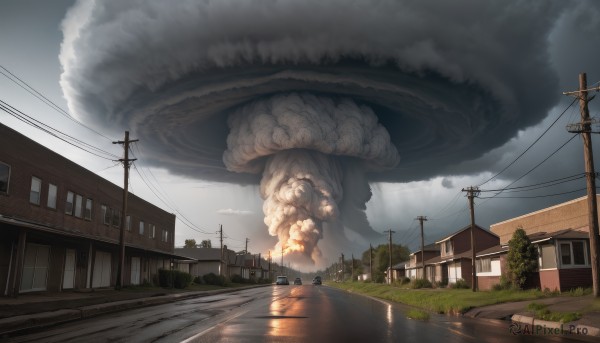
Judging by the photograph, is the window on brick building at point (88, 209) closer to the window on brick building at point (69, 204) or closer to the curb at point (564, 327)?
the window on brick building at point (69, 204)

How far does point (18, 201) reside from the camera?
26906 millimetres

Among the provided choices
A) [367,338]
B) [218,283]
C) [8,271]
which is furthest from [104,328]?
[218,283]

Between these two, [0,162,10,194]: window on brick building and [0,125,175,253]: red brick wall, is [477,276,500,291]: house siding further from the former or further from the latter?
[0,162,10,194]: window on brick building

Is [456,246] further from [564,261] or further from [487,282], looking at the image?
[564,261]

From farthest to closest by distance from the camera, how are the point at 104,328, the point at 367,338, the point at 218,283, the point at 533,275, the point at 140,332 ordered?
the point at 218,283 → the point at 533,275 → the point at 104,328 → the point at 140,332 → the point at 367,338

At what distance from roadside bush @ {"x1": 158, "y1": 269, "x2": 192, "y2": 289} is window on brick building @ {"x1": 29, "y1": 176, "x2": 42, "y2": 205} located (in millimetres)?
17944

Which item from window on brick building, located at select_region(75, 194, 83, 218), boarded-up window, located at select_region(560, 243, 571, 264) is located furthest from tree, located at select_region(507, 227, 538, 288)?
window on brick building, located at select_region(75, 194, 83, 218)

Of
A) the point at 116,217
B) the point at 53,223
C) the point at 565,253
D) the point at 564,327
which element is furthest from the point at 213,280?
the point at 564,327

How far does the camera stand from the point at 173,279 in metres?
46.9

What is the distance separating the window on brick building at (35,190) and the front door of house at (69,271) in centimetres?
423

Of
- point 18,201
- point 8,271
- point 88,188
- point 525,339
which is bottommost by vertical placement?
point 525,339

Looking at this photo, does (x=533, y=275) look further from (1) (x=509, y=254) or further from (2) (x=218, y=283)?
(2) (x=218, y=283)

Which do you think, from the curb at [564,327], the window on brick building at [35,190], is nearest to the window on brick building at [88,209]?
the window on brick building at [35,190]

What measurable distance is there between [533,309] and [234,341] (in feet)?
41.6
